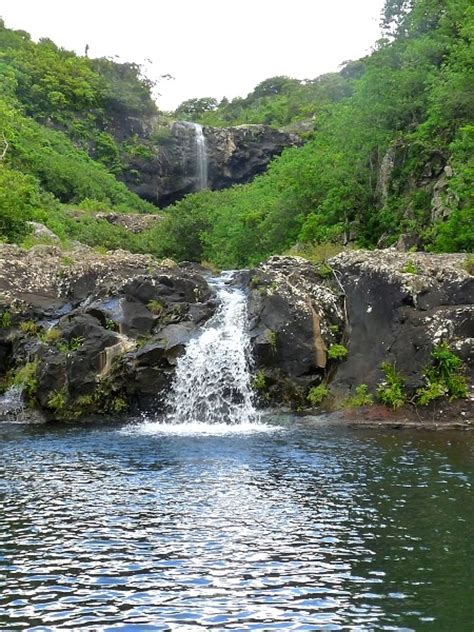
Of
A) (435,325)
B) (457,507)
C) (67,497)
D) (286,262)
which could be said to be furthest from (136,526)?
(286,262)

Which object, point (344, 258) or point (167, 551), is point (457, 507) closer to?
point (167, 551)

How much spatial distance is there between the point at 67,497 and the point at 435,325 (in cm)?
1489

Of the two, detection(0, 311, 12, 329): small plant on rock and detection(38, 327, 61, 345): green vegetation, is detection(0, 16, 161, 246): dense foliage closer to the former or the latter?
detection(0, 311, 12, 329): small plant on rock

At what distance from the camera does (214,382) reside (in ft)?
78.5

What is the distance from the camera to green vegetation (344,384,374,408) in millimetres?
23156

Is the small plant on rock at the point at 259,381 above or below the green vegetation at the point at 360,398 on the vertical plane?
above

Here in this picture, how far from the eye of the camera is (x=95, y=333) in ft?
79.2

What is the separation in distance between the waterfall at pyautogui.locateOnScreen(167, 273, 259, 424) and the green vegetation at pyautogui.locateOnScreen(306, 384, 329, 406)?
196 centimetres

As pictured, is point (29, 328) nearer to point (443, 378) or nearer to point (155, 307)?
point (155, 307)

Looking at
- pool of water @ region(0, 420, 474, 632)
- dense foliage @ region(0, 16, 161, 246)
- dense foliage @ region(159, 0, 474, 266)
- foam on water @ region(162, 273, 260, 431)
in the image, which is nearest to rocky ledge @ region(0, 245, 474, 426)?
foam on water @ region(162, 273, 260, 431)

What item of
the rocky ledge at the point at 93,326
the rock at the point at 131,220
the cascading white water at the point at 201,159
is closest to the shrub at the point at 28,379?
the rocky ledge at the point at 93,326

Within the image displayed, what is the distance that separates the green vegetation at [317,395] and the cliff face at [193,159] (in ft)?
186

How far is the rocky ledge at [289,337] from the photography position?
2330 cm

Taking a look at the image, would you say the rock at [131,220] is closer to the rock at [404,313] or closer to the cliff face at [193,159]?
the cliff face at [193,159]
